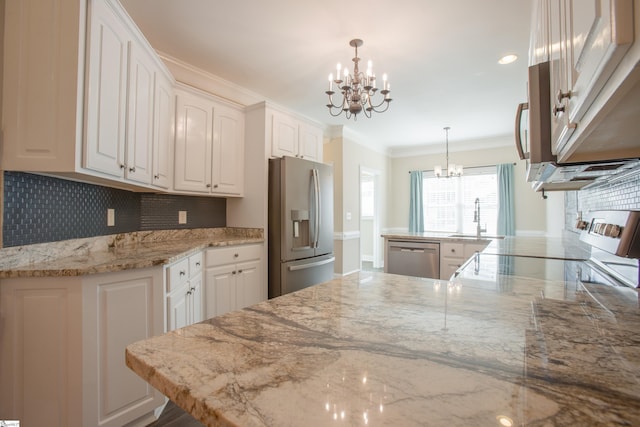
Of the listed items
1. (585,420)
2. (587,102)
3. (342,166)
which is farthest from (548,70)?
(342,166)

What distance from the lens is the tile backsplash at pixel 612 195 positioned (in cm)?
126

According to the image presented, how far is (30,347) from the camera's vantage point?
51.0 inches

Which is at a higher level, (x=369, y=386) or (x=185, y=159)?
(x=185, y=159)

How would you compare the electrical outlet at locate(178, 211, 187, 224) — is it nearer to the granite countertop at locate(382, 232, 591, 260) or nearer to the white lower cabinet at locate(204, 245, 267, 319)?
the white lower cabinet at locate(204, 245, 267, 319)

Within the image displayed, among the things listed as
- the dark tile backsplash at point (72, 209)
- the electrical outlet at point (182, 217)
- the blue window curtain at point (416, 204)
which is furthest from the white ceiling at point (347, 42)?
the blue window curtain at point (416, 204)

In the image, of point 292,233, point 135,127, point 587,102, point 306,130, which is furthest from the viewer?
point 306,130

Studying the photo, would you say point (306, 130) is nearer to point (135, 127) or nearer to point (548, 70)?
point (135, 127)

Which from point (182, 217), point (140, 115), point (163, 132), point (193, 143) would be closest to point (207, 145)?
point (193, 143)

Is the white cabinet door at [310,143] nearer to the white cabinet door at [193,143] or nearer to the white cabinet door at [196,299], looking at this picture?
the white cabinet door at [193,143]

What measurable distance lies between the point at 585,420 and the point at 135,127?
90.3 inches

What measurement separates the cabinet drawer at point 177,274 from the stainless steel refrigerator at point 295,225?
1.03 m

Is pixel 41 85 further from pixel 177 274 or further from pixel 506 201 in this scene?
pixel 506 201

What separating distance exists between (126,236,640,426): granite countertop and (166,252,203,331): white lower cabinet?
1.21 metres

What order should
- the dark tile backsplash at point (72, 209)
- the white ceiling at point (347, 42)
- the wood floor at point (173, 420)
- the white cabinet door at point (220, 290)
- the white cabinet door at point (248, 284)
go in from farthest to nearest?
the white cabinet door at point (248, 284)
the white cabinet door at point (220, 290)
the white ceiling at point (347, 42)
the wood floor at point (173, 420)
the dark tile backsplash at point (72, 209)
